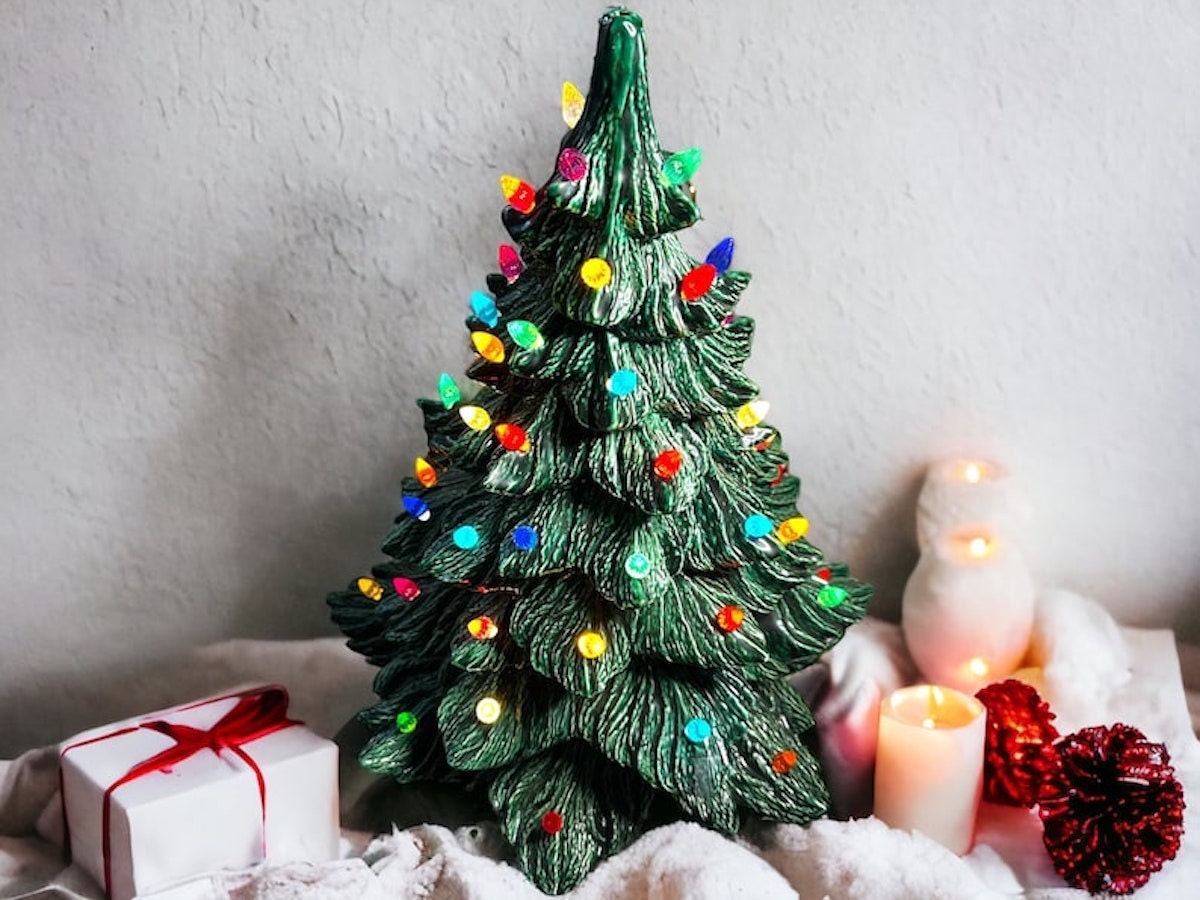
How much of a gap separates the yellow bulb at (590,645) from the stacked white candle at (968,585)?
0.39 meters

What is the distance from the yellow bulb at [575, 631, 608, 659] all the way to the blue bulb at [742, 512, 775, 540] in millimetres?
144

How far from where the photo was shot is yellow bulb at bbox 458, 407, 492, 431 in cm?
100

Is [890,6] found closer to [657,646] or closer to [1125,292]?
[1125,292]

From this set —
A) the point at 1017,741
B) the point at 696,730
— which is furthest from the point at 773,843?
the point at 1017,741

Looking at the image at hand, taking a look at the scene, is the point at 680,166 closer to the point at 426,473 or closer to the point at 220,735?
the point at 426,473

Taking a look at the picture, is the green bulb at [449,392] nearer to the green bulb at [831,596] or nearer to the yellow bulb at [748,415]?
the yellow bulb at [748,415]

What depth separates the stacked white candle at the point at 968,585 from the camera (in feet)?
4.00

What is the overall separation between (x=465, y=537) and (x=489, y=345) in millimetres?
150

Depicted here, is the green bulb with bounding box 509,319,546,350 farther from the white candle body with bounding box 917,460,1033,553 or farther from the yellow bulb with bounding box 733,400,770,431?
the white candle body with bounding box 917,460,1033,553

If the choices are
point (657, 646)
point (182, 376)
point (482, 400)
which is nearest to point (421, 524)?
point (482, 400)

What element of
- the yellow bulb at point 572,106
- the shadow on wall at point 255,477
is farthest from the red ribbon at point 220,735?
the yellow bulb at point 572,106

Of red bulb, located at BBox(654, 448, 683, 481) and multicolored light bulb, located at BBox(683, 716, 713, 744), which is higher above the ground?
red bulb, located at BBox(654, 448, 683, 481)

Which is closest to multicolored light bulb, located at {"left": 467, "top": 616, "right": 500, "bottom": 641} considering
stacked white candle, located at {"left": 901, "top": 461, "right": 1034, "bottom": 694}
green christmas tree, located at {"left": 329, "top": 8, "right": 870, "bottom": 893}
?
green christmas tree, located at {"left": 329, "top": 8, "right": 870, "bottom": 893}

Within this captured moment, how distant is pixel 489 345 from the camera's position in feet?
3.24
